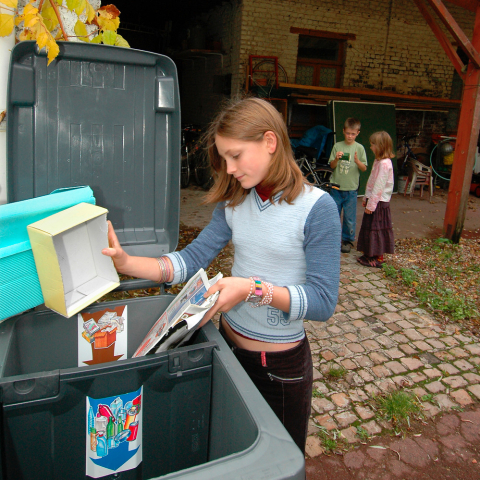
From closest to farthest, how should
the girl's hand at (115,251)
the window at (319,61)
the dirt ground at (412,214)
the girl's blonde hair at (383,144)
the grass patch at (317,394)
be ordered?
the girl's hand at (115,251) → the grass patch at (317,394) → the girl's blonde hair at (383,144) → the dirt ground at (412,214) → the window at (319,61)

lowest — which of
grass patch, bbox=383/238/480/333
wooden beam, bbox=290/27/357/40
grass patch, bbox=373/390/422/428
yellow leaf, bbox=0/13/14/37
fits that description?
grass patch, bbox=373/390/422/428

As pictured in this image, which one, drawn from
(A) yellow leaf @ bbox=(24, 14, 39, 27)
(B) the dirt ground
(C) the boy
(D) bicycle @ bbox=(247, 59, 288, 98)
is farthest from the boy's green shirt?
(A) yellow leaf @ bbox=(24, 14, 39, 27)

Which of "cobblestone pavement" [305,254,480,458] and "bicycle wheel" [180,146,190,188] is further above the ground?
"bicycle wheel" [180,146,190,188]

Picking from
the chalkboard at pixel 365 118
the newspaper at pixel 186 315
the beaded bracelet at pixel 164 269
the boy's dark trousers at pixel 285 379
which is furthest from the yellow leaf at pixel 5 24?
the chalkboard at pixel 365 118

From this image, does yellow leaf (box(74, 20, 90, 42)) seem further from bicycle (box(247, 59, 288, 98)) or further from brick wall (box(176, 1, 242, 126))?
brick wall (box(176, 1, 242, 126))

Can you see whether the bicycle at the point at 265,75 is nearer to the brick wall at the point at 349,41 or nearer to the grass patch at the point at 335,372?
the brick wall at the point at 349,41

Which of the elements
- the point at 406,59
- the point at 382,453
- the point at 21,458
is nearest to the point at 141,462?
the point at 21,458

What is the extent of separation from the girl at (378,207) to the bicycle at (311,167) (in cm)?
225

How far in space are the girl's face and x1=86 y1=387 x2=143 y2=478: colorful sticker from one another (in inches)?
30.1

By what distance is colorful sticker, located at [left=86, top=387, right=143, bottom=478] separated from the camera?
1244 millimetres

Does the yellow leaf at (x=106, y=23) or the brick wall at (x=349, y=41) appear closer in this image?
the yellow leaf at (x=106, y=23)

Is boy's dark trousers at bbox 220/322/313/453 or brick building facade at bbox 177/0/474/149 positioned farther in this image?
brick building facade at bbox 177/0/474/149

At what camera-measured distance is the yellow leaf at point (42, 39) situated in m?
1.42

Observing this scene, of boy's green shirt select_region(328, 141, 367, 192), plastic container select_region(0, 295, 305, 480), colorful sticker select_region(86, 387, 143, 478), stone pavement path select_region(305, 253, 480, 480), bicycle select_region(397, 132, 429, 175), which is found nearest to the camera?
plastic container select_region(0, 295, 305, 480)
